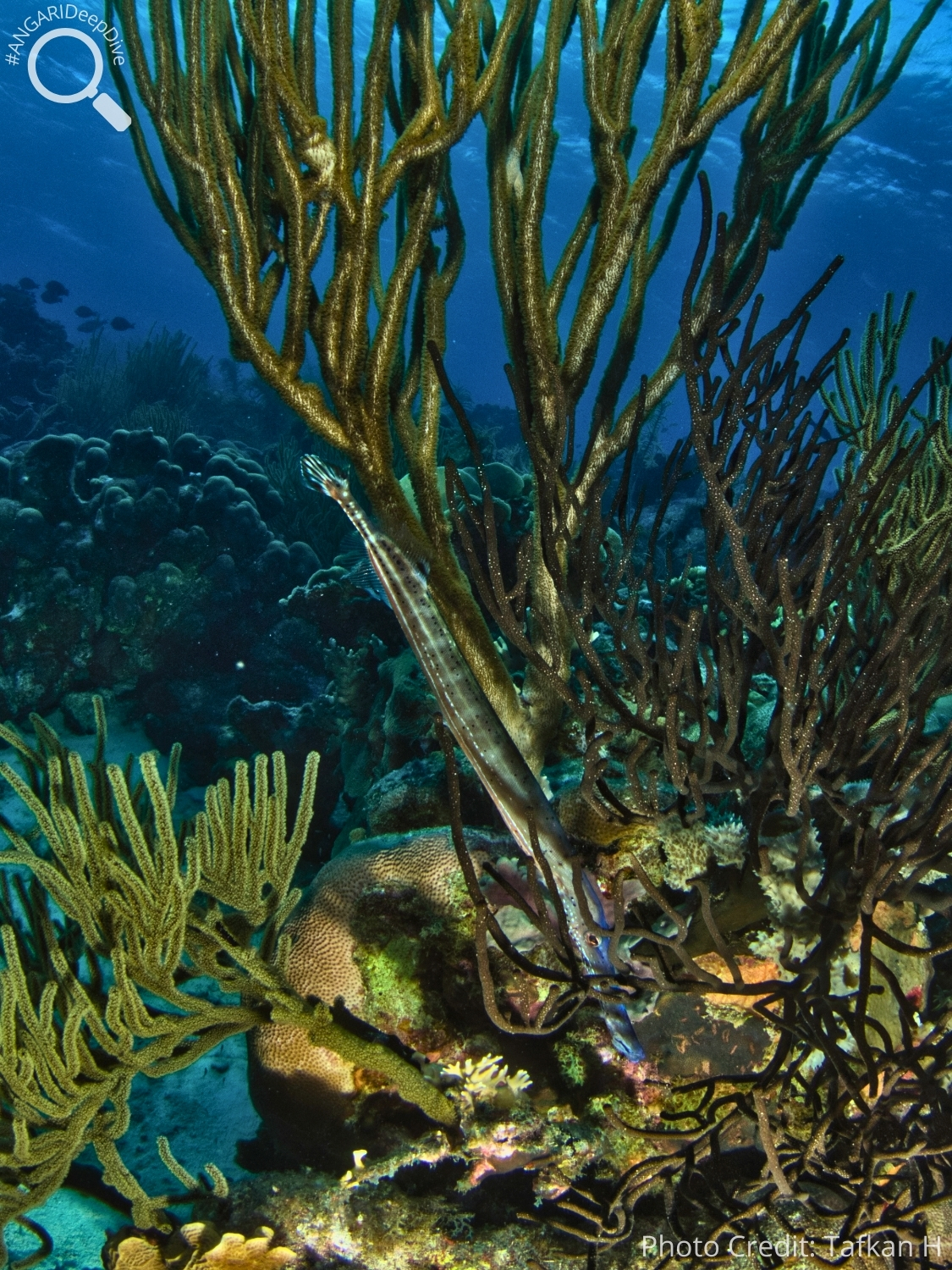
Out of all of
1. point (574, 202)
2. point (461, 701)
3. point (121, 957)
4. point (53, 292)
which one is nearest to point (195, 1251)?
point (121, 957)

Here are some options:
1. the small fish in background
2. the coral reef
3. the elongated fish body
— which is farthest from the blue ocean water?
the coral reef


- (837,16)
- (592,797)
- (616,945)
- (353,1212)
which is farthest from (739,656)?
(837,16)

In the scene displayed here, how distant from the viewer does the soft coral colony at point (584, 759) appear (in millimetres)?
2350

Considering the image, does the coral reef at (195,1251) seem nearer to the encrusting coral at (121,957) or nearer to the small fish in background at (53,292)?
the encrusting coral at (121,957)

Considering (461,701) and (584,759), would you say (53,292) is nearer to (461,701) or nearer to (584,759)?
(461,701)

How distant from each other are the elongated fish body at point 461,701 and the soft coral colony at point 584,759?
0.02m

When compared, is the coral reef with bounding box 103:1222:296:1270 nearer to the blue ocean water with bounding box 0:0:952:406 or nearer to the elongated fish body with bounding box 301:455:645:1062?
the elongated fish body with bounding box 301:455:645:1062

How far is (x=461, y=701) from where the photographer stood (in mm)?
2922

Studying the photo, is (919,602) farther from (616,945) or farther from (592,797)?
(616,945)

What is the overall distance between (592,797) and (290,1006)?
1480 mm

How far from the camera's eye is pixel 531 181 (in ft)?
10.1

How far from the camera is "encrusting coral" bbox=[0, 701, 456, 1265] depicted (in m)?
2.28

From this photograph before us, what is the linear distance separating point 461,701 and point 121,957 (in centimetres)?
152

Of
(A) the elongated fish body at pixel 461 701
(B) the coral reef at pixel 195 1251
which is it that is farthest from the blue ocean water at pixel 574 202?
(B) the coral reef at pixel 195 1251
